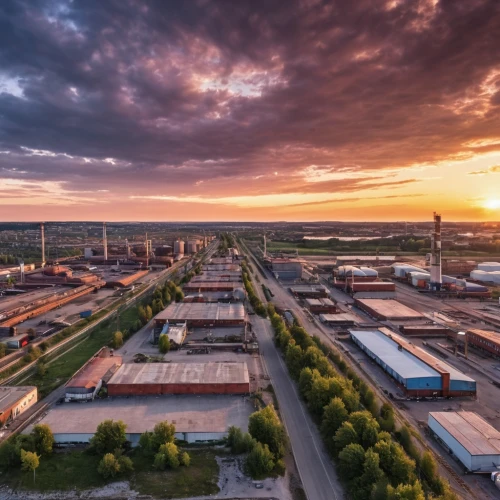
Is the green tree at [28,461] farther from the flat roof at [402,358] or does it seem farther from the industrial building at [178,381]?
the flat roof at [402,358]

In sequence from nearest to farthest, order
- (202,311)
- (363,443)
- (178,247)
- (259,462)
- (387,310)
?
(259,462) → (363,443) → (202,311) → (387,310) → (178,247)

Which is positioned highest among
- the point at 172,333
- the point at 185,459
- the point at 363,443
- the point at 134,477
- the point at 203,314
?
the point at 203,314

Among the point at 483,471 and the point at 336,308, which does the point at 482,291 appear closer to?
the point at 336,308

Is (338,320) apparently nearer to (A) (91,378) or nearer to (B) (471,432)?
(B) (471,432)

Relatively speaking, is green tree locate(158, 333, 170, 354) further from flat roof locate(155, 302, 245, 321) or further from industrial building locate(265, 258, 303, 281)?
industrial building locate(265, 258, 303, 281)

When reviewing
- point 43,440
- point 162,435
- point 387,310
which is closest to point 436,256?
point 387,310

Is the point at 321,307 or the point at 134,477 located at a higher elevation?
the point at 321,307

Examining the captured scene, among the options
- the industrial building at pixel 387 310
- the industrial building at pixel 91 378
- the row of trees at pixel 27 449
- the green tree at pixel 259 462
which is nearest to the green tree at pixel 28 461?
the row of trees at pixel 27 449

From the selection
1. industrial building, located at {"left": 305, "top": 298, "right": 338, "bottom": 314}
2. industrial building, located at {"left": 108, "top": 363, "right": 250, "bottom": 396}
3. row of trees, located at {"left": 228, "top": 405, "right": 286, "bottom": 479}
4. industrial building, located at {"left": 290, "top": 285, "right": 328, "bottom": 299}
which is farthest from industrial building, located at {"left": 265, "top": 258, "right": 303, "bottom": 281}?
row of trees, located at {"left": 228, "top": 405, "right": 286, "bottom": 479}
